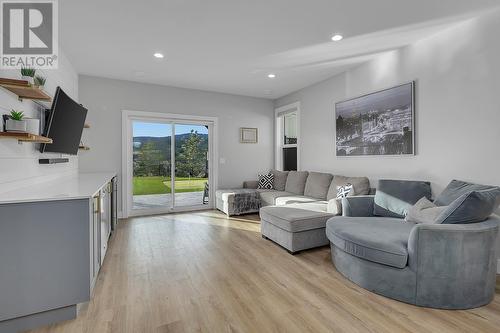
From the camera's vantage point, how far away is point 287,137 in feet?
18.9

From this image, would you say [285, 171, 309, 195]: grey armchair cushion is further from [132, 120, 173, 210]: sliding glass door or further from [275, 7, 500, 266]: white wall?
[132, 120, 173, 210]: sliding glass door

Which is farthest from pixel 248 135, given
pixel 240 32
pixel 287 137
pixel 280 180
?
pixel 240 32

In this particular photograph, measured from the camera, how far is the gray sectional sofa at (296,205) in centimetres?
292

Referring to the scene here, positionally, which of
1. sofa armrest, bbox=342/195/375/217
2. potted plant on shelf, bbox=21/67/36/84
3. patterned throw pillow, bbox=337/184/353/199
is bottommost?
sofa armrest, bbox=342/195/375/217

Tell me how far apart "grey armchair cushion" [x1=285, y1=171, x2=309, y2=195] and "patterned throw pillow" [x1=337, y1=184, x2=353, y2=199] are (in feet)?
3.60

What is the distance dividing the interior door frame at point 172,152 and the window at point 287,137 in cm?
156

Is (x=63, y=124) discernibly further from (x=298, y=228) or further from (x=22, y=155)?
(x=298, y=228)

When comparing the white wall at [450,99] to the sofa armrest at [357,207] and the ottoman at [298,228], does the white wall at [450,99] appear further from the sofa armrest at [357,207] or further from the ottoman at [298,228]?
the ottoman at [298,228]

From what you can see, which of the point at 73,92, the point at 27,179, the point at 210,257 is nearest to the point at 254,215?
the point at 210,257

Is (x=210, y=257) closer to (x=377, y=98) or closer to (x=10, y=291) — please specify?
(x=10, y=291)

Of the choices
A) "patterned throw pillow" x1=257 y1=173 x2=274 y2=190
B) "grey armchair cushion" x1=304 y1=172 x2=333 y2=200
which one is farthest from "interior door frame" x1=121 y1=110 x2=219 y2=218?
"grey armchair cushion" x1=304 y1=172 x2=333 y2=200

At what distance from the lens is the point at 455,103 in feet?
8.60

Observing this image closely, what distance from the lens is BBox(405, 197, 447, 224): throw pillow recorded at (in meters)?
2.15

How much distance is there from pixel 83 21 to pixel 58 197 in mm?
2014
